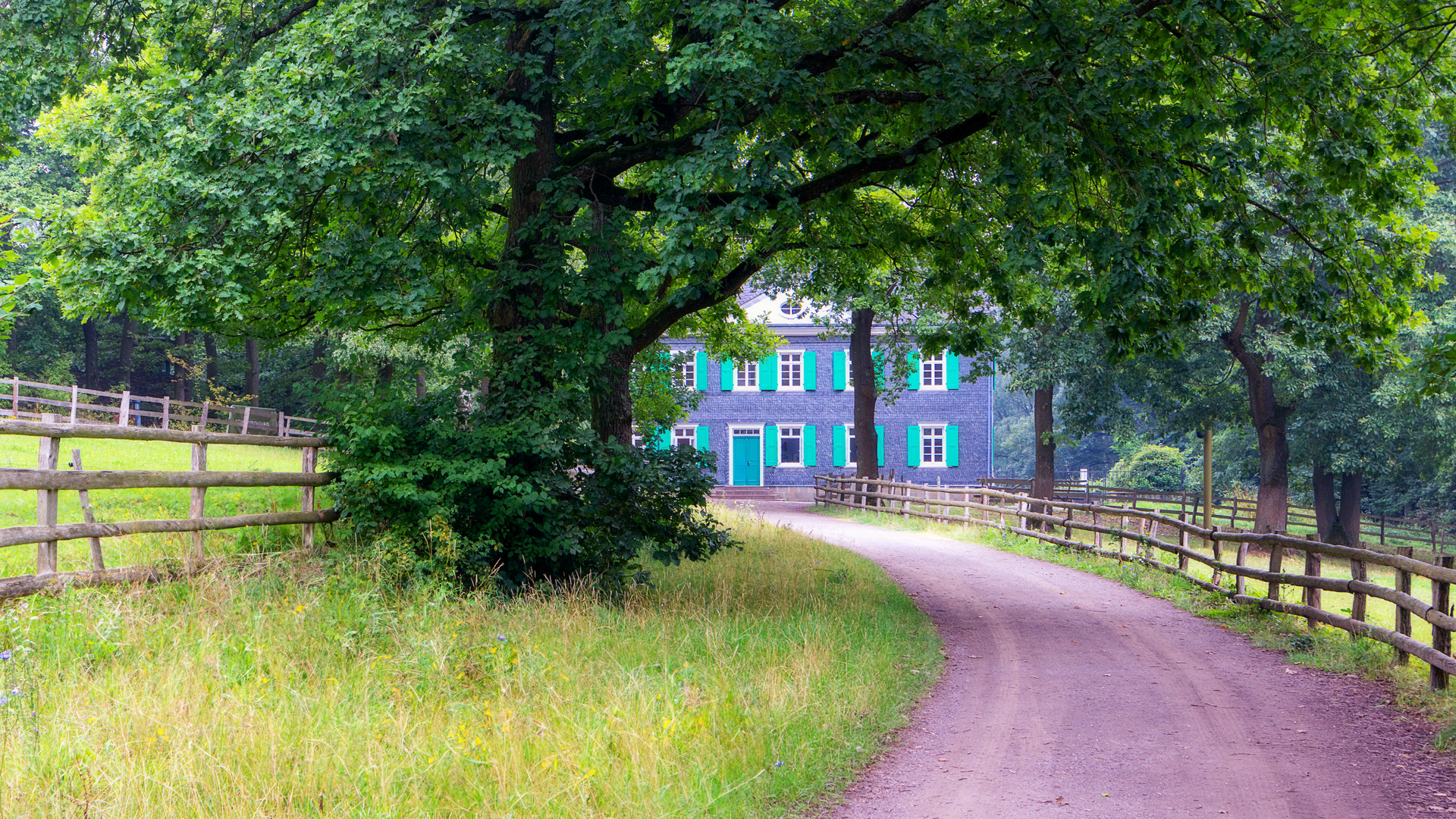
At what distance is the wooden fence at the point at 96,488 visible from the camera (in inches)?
267

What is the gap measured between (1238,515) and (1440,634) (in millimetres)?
31835

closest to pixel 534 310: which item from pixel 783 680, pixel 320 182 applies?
pixel 320 182

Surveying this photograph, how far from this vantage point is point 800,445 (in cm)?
4216

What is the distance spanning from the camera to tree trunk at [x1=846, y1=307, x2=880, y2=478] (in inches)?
1211

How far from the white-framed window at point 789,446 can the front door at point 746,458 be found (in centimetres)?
94

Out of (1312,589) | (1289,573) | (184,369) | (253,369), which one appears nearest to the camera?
(1312,589)

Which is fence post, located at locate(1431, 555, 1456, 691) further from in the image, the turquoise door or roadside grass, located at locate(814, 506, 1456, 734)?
the turquoise door

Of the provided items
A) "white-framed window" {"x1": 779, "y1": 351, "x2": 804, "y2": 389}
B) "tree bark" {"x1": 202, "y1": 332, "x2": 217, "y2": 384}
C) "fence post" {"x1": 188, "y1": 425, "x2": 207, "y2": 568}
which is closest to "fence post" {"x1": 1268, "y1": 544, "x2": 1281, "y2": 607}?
"fence post" {"x1": 188, "y1": 425, "x2": 207, "y2": 568}

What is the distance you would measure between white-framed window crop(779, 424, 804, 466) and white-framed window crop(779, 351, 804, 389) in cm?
171

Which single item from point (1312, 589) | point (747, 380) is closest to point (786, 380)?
point (747, 380)

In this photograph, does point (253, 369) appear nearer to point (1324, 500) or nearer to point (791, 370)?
point (791, 370)

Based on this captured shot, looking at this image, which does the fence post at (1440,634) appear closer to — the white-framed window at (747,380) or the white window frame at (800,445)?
the white window frame at (800,445)

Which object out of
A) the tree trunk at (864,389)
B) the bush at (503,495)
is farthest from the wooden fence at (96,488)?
the tree trunk at (864,389)

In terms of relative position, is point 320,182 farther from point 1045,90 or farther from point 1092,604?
point 1092,604
